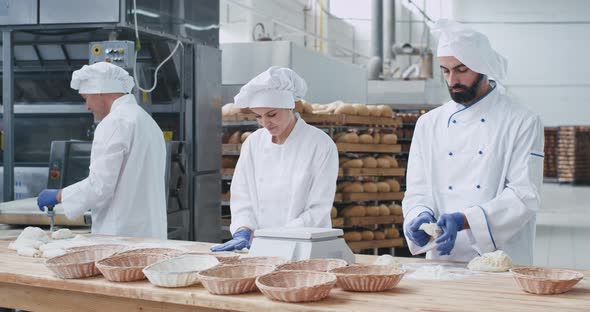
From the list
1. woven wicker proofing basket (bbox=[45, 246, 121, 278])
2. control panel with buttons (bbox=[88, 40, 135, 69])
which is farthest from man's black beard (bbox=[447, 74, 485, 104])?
control panel with buttons (bbox=[88, 40, 135, 69])

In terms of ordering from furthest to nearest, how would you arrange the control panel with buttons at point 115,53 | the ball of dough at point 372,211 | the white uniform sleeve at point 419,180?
the ball of dough at point 372,211, the control panel with buttons at point 115,53, the white uniform sleeve at point 419,180

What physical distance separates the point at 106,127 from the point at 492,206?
76.1 inches

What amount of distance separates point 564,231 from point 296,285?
30.6ft

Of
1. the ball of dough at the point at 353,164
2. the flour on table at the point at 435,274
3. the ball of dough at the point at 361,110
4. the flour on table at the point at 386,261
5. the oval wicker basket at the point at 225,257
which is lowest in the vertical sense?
the flour on table at the point at 435,274

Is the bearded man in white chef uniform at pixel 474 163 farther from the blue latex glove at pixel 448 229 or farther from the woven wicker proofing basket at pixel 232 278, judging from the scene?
the woven wicker proofing basket at pixel 232 278

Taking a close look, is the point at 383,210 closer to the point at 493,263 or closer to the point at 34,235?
the point at 34,235

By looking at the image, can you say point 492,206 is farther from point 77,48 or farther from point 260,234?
point 77,48

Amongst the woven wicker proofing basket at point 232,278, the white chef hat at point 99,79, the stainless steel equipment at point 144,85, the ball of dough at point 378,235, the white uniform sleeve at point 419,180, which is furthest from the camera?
the ball of dough at point 378,235

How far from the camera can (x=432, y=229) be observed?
8.66 feet

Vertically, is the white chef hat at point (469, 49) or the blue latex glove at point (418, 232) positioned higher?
the white chef hat at point (469, 49)

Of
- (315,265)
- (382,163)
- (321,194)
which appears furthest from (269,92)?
(382,163)

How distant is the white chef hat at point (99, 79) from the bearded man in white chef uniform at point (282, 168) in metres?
0.88

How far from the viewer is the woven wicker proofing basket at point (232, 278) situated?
81.4 inches

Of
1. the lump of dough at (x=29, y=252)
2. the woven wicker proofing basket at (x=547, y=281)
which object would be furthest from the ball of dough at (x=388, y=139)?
the woven wicker proofing basket at (x=547, y=281)
